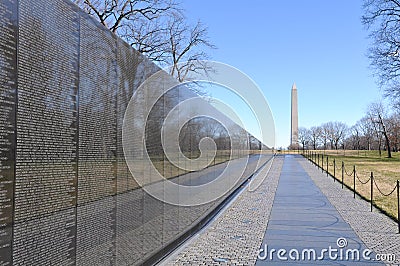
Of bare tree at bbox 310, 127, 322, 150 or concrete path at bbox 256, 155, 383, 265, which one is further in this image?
bare tree at bbox 310, 127, 322, 150

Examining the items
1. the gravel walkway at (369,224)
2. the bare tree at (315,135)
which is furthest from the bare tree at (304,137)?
the gravel walkway at (369,224)

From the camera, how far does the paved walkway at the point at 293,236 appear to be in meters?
5.55

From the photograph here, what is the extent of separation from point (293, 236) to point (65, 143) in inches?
181

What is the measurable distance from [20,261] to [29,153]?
29.1 inches

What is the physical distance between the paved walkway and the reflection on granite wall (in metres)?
1.24

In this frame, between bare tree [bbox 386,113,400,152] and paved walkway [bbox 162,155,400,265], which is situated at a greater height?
bare tree [bbox 386,113,400,152]

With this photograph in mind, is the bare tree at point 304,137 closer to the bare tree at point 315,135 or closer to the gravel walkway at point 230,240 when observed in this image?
the bare tree at point 315,135

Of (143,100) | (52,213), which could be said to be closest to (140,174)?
→ (143,100)

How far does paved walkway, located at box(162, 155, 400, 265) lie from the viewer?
5551mm

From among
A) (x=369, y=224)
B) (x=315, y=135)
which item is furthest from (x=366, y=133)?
(x=369, y=224)

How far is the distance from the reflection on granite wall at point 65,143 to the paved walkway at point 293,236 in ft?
4.06

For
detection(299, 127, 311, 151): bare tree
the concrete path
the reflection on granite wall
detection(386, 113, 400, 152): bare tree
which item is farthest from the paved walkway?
detection(299, 127, 311, 151): bare tree

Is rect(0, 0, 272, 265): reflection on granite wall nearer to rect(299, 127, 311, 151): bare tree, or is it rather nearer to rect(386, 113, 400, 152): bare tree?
rect(386, 113, 400, 152): bare tree

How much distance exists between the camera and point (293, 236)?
267 inches
